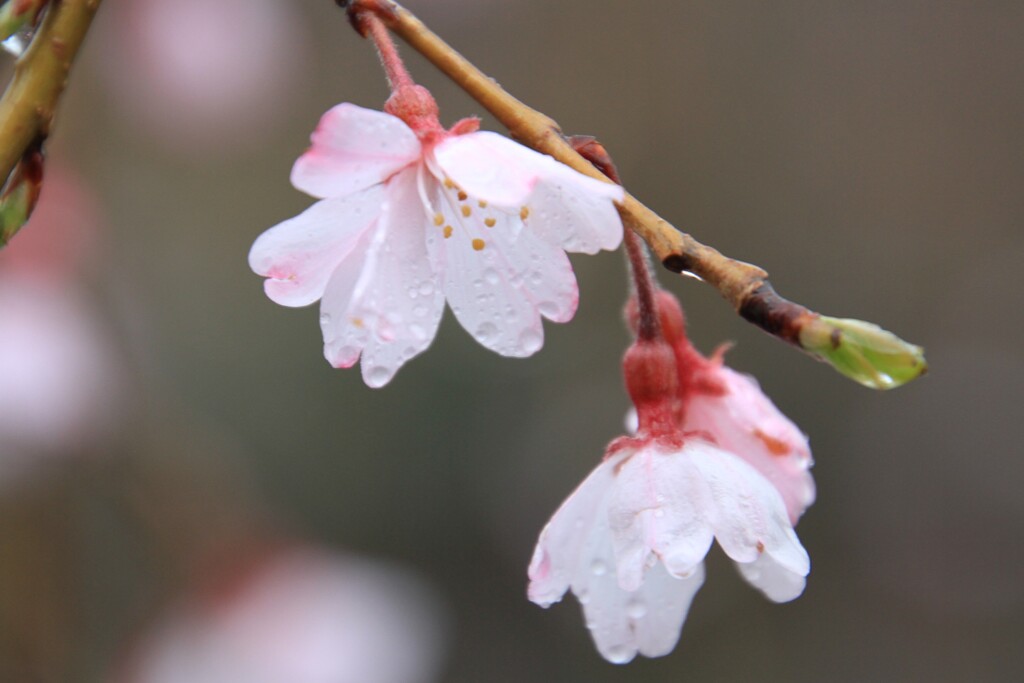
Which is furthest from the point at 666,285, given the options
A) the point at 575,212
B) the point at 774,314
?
the point at 774,314

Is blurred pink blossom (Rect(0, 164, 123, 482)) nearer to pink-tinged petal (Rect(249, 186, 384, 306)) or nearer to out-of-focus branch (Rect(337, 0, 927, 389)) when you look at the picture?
pink-tinged petal (Rect(249, 186, 384, 306))

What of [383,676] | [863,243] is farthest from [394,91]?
[863,243]

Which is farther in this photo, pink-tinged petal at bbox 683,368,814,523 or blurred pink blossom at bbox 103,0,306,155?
blurred pink blossom at bbox 103,0,306,155

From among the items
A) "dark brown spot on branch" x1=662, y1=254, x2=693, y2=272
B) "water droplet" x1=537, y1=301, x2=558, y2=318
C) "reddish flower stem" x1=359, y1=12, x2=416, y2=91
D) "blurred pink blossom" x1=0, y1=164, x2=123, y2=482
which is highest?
"reddish flower stem" x1=359, y1=12, x2=416, y2=91

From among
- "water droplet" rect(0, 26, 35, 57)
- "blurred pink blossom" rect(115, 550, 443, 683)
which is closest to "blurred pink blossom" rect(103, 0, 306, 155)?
"blurred pink blossom" rect(115, 550, 443, 683)

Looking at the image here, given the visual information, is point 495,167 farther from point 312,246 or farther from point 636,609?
point 636,609

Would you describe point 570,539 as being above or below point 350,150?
below

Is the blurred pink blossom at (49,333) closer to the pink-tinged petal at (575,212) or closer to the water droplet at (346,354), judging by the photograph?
the water droplet at (346,354)
